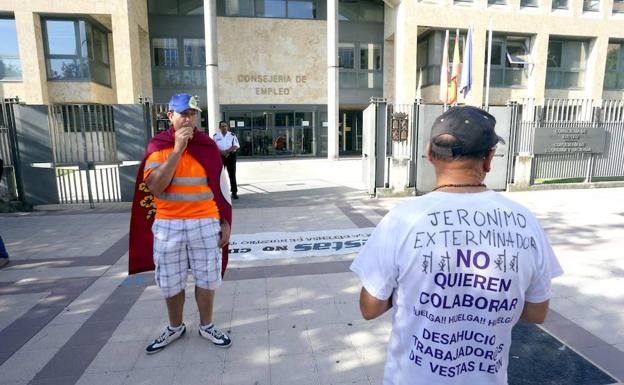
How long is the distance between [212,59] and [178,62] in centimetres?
390

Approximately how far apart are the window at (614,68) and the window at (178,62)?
22996mm

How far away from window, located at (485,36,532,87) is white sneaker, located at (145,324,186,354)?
21640mm

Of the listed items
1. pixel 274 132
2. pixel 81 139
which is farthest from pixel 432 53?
pixel 81 139

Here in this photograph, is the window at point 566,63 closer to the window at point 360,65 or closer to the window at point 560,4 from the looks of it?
the window at point 560,4

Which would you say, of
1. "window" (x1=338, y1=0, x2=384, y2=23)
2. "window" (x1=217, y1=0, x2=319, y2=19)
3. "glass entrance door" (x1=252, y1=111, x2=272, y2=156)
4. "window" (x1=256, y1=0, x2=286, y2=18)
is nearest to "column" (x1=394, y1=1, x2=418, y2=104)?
"window" (x1=338, y1=0, x2=384, y2=23)

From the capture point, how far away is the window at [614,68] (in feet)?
72.4

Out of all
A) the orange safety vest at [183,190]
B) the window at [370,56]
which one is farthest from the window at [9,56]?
the orange safety vest at [183,190]

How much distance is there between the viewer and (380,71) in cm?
2350

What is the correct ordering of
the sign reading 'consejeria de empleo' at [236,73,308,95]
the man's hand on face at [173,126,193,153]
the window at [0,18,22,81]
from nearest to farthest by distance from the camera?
the man's hand on face at [173,126,193,153]
the window at [0,18,22,81]
the sign reading 'consejeria de empleo' at [236,73,308,95]

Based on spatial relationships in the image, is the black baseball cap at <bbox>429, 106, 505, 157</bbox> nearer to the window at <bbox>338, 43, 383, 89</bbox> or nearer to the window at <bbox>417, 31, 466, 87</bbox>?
the window at <bbox>417, 31, 466, 87</bbox>

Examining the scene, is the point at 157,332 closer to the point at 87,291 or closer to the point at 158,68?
the point at 87,291

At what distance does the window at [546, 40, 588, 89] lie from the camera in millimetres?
21375

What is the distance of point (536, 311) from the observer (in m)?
1.45

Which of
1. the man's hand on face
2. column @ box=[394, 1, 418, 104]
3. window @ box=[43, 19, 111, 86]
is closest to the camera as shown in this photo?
the man's hand on face
